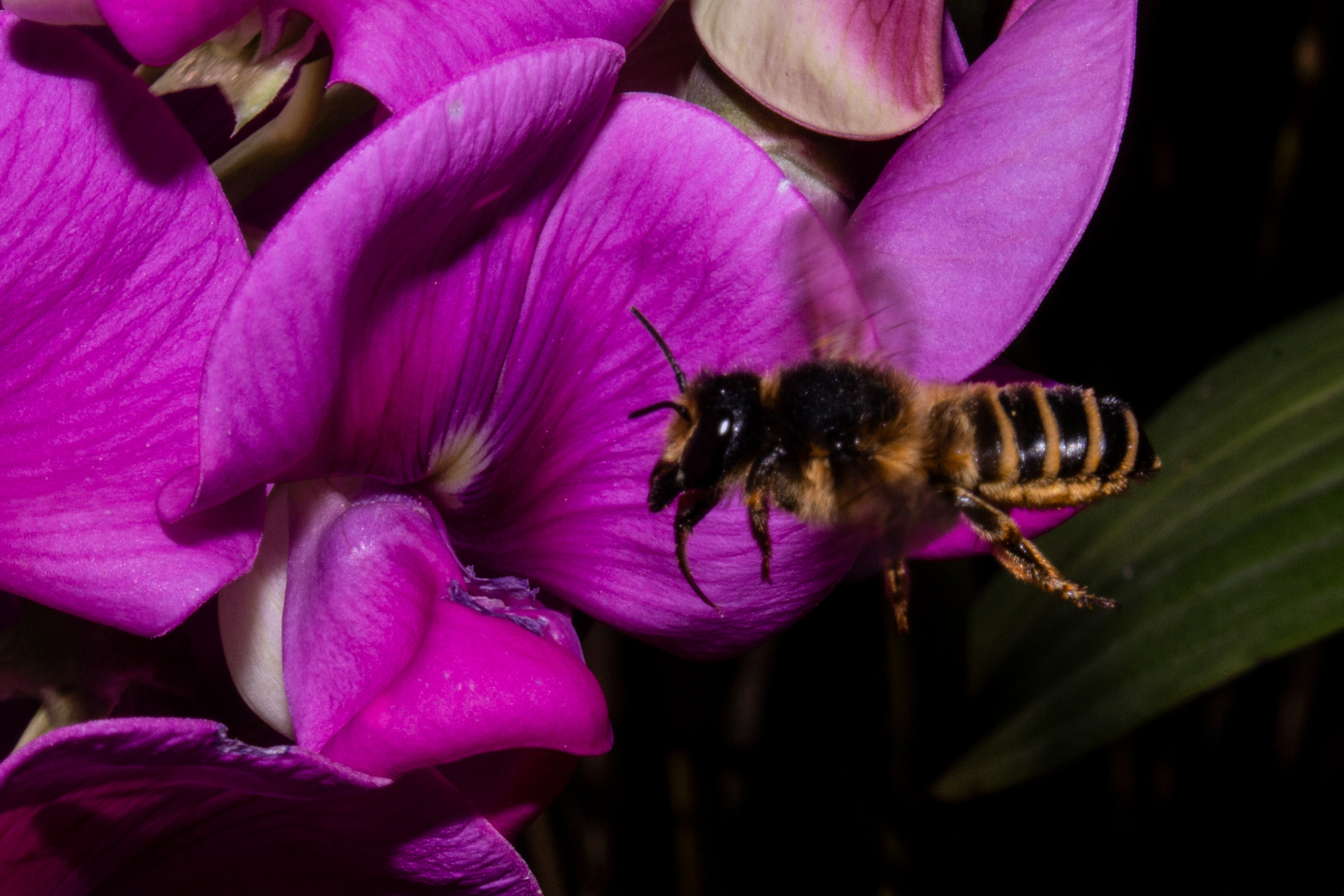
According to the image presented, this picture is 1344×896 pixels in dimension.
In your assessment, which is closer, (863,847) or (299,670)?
(299,670)

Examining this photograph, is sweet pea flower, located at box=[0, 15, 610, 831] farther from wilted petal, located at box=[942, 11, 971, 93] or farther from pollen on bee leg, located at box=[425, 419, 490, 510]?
wilted petal, located at box=[942, 11, 971, 93]

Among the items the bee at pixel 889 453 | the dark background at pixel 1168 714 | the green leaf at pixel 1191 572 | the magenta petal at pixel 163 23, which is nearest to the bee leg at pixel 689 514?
the bee at pixel 889 453

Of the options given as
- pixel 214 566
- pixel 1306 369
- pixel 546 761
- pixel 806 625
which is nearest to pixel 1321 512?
pixel 1306 369

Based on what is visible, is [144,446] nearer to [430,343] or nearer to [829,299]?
[430,343]

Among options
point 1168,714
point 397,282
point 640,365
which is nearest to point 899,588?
point 640,365

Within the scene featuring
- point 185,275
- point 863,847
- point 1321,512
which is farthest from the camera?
point 863,847

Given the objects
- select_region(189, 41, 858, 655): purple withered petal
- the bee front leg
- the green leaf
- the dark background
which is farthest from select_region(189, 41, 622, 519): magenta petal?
the dark background

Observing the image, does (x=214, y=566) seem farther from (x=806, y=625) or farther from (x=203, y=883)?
(x=806, y=625)
